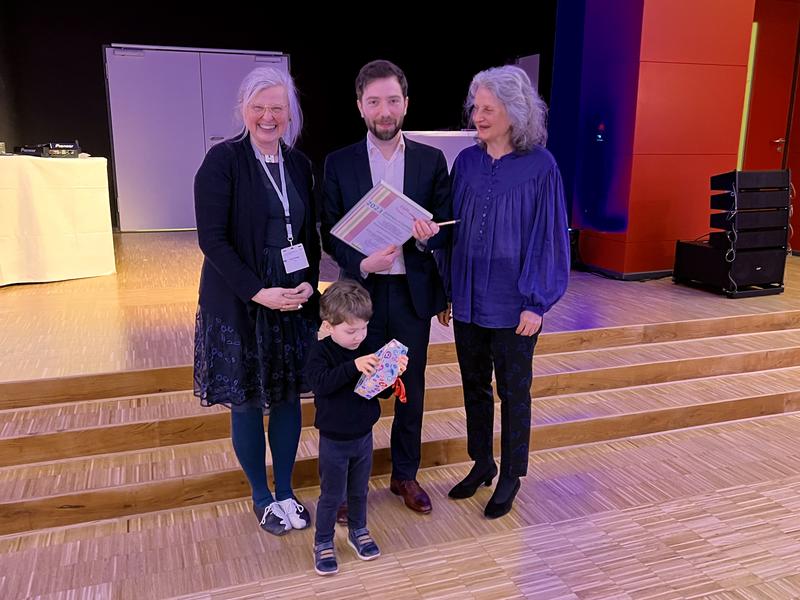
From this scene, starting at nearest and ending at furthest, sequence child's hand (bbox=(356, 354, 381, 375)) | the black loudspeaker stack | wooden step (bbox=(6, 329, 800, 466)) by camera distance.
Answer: child's hand (bbox=(356, 354, 381, 375)) < wooden step (bbox=(6, 329, 800, 466)) < the black loudspeaker stack

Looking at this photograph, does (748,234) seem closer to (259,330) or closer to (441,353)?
(441,353)

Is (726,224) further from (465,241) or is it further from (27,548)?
(27,548)

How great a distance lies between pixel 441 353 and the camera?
12.5 feet

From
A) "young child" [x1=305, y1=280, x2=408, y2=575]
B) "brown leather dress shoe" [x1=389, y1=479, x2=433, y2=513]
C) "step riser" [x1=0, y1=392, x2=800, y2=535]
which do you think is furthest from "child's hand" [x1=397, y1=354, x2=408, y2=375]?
"step riser" [x1=0, y1=392, x2=800, y2=535]

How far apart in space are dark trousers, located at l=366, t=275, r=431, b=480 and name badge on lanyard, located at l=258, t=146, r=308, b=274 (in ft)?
0.90

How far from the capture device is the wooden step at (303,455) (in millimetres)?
2561

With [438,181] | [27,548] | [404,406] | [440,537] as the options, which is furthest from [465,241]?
[27,548]

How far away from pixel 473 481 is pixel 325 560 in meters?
0.75

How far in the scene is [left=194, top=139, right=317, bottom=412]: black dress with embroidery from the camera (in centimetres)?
218

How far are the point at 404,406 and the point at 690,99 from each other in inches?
176

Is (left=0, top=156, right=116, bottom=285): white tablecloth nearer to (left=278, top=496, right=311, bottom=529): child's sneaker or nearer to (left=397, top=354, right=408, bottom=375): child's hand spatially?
(left=278, top=496, right=311, bottom=529): child's sneaker

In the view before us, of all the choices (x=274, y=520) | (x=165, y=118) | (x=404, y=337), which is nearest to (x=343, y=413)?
(x=404, y=337)

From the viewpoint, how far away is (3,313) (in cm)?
436

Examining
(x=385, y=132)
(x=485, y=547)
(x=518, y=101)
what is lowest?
(x=485, y=547)
